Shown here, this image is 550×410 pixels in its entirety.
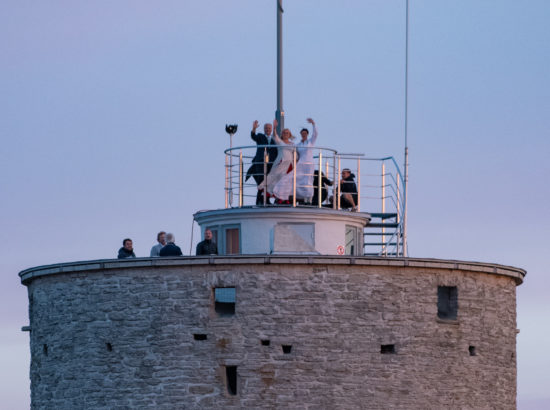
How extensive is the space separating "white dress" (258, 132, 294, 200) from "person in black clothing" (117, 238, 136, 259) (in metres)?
2.80

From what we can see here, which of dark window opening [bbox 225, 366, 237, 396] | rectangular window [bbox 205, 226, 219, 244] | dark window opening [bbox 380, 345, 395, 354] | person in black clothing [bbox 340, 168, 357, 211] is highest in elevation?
person in black clothing [bbox 340, 168, 357, 211]

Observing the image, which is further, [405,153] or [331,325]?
[405,153]

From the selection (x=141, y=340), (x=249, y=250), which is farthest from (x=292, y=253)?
(x=141, y=340)

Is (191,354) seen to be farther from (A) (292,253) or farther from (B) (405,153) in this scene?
(B) (405,153)

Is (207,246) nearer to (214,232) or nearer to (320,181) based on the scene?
(214,232)

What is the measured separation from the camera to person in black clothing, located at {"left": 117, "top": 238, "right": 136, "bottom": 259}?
33875 mm

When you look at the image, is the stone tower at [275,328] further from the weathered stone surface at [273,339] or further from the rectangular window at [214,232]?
the rectangular window at [214,232]

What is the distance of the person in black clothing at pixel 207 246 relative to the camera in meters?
33.3

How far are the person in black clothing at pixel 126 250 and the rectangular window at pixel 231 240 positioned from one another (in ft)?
6.03

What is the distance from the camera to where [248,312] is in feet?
106

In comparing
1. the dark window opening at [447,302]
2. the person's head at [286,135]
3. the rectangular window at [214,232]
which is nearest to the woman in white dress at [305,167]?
the person's head at [286,135]

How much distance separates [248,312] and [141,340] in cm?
212

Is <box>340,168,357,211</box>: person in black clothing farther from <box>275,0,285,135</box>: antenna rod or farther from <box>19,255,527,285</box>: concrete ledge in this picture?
<box>19,255,527,285</box>: concrete ledge

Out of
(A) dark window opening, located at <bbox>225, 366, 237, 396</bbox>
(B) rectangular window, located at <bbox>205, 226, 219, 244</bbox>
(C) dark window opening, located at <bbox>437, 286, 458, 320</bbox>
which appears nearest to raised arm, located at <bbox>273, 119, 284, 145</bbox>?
(B) rectangular window, located at <bbox>205, 226, 219, 244</bbox>
